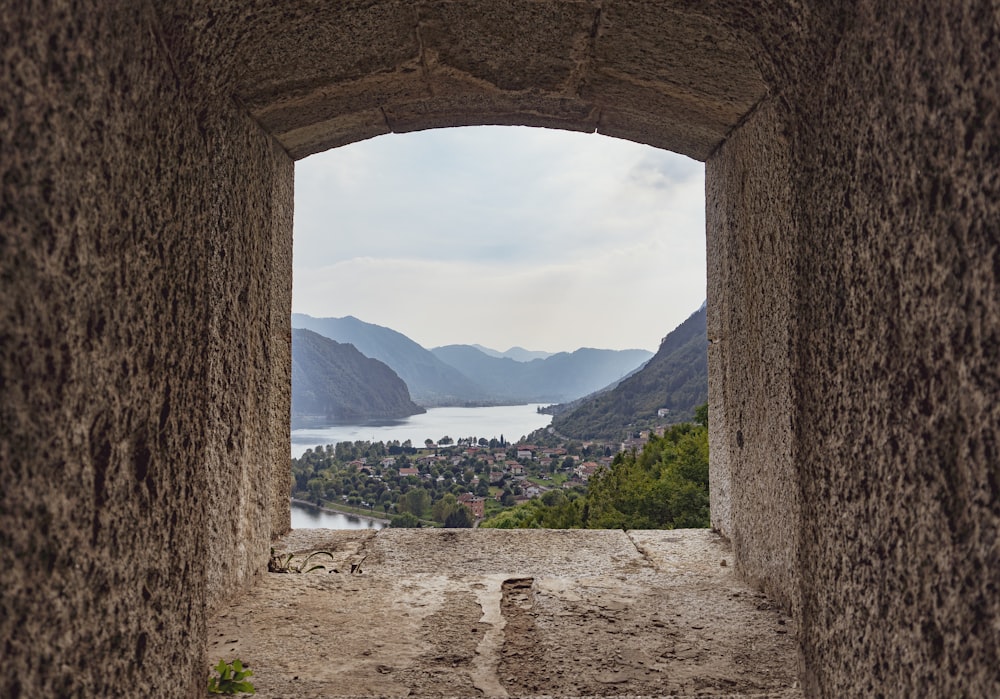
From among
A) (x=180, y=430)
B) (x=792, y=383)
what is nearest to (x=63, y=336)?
(x=180, y=430)

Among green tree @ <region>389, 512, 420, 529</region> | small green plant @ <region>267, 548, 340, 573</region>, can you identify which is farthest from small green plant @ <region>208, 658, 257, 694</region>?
green tree @ <region>389, 512, 420, 529</region>

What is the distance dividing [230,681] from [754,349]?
2.01 meters

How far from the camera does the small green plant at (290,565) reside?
9.34 ft

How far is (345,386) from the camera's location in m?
14.8

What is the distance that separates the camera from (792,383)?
5.56 ft

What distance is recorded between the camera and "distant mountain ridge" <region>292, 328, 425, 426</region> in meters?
11.8

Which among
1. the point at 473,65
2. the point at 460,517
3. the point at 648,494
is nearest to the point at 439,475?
the point at 460,517

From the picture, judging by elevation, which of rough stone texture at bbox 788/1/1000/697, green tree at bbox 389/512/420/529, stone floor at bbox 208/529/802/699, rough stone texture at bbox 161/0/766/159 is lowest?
green tree at bbox 389/512/420/529

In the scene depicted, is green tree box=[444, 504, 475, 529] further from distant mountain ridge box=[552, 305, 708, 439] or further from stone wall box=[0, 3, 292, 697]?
distant mountain ridge box=[552, 305, 708, 439]

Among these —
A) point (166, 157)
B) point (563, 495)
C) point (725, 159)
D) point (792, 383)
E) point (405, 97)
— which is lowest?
point (563, 495)

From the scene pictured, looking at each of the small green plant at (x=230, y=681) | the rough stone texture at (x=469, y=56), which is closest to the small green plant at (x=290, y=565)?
the rough stone texture at (x=469, y=56)

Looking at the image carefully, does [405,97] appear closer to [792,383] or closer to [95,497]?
[792,383]

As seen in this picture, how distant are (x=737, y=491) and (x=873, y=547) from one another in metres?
1.53

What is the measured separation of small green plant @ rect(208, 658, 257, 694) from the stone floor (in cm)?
5
